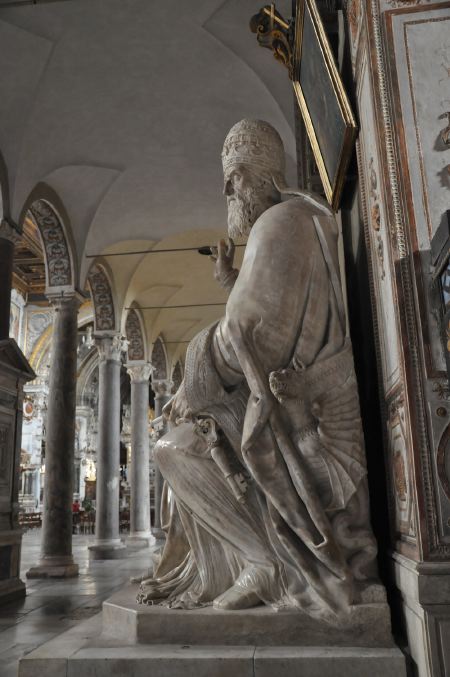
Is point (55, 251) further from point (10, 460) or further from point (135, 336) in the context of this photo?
point (135, 336)

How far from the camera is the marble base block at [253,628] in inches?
79.1

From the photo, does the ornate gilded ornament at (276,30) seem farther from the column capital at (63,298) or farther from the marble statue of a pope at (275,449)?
the column capital at (63,298)

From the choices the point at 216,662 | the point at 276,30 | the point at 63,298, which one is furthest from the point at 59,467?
the point at 216,662

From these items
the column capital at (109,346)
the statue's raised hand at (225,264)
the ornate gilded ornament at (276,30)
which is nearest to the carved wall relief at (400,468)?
the statue's raised hand at (225,264)

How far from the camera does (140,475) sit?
1445 cm

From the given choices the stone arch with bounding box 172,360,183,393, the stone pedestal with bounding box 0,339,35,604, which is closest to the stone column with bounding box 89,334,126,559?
the stone pedestal with bounding box 0,339,35,604

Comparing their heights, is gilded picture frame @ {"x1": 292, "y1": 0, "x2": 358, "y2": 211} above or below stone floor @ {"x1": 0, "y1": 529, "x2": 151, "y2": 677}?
above

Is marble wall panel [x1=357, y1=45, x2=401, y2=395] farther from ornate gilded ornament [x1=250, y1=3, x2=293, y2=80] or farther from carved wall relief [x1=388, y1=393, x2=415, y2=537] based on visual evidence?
ornate gilded ornament [x1=250, y1=3, x2=293, y2=80]

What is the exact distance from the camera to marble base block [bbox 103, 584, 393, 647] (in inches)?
79.1

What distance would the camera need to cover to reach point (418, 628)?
1879mm

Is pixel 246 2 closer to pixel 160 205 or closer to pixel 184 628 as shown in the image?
pixel 160 205

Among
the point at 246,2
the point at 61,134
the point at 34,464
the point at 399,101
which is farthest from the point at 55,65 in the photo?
the point at 34,464

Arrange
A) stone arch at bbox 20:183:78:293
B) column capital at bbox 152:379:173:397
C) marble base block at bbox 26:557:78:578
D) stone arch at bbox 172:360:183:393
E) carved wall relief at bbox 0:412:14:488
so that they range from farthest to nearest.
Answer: stone arch at bbox 172:360:183:393, column capital at bbox 152:379:173:397, stone arch at bbox 20:183:78:293, marble base block at bbox 26:557:78:578, carved wall relief at bbox 0:412:14:488

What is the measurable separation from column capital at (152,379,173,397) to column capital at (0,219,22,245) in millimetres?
11083
